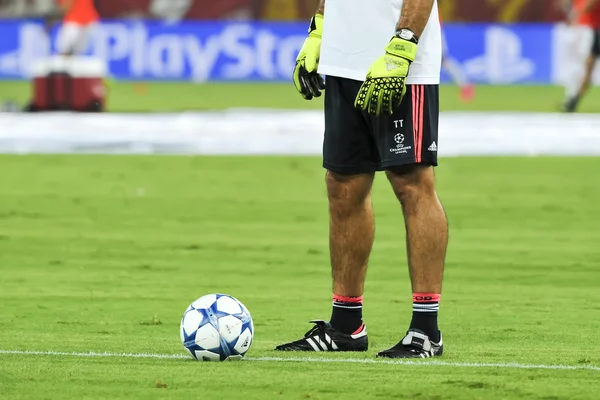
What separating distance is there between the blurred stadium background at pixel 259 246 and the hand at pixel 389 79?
116 cm

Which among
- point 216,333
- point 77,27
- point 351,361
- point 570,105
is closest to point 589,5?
point 570,105

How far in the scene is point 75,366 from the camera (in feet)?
21.2

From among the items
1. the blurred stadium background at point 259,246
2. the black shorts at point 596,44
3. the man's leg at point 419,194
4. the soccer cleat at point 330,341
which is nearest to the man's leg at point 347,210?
the soccer cleat at point 330,341

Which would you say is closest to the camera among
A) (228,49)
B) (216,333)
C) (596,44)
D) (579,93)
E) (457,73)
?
(216,333)

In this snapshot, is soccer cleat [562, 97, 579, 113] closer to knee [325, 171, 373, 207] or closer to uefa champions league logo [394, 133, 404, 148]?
knee [325, 171, 373, 207]

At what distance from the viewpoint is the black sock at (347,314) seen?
278 inches

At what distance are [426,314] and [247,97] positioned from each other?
21.6 metres

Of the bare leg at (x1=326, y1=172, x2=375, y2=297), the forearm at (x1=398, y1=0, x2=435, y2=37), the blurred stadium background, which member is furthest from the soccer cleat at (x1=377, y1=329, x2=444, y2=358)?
the forearm at (x1=398, y1=0, x2=435, y2=37)

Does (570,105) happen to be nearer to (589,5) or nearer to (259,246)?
(589,5)

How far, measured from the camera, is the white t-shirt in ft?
22.8

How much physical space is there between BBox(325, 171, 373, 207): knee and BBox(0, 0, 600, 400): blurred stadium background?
77 cm

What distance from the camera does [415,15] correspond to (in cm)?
681

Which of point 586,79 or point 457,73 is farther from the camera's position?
point 457,73

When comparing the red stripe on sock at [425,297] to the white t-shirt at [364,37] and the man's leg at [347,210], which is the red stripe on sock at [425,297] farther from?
the white t-shirt at [364,37]
